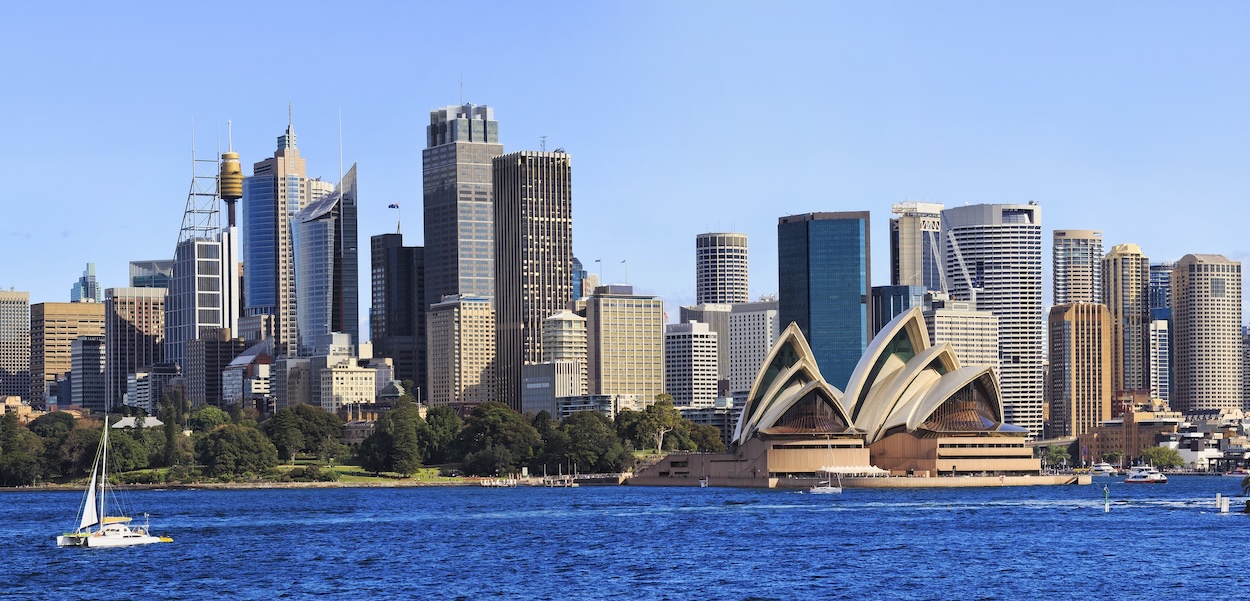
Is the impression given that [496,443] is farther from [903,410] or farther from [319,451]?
[903,410]

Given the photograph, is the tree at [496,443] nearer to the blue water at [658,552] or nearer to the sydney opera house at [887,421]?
the sydney opera house at [887,421]

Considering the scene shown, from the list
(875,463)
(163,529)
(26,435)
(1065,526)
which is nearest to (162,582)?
(163,529)

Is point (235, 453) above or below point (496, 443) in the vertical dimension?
below

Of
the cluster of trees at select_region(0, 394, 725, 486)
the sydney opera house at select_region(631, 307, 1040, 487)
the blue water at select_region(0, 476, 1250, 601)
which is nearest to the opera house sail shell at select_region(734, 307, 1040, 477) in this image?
the sydney opera house at select_region(631, 307, 1040, 487)

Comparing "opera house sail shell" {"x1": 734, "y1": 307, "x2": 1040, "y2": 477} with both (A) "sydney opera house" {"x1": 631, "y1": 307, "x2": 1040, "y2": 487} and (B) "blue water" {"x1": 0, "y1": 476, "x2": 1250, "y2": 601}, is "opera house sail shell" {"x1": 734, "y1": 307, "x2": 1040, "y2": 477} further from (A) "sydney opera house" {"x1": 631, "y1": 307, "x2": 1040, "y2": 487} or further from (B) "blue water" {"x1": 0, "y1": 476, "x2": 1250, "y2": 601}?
(B) "blue water" {"x1": 0, "y1": 476, "x2": 1250, "y2": 601}

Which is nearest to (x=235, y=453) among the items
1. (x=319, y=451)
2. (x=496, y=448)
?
(x=319, y=451)

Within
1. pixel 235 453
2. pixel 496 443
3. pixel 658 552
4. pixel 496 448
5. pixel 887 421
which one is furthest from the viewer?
pixel 496 443

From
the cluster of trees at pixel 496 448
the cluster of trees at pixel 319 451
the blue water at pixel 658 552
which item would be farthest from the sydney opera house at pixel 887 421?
the blue water at pixel 658 552
